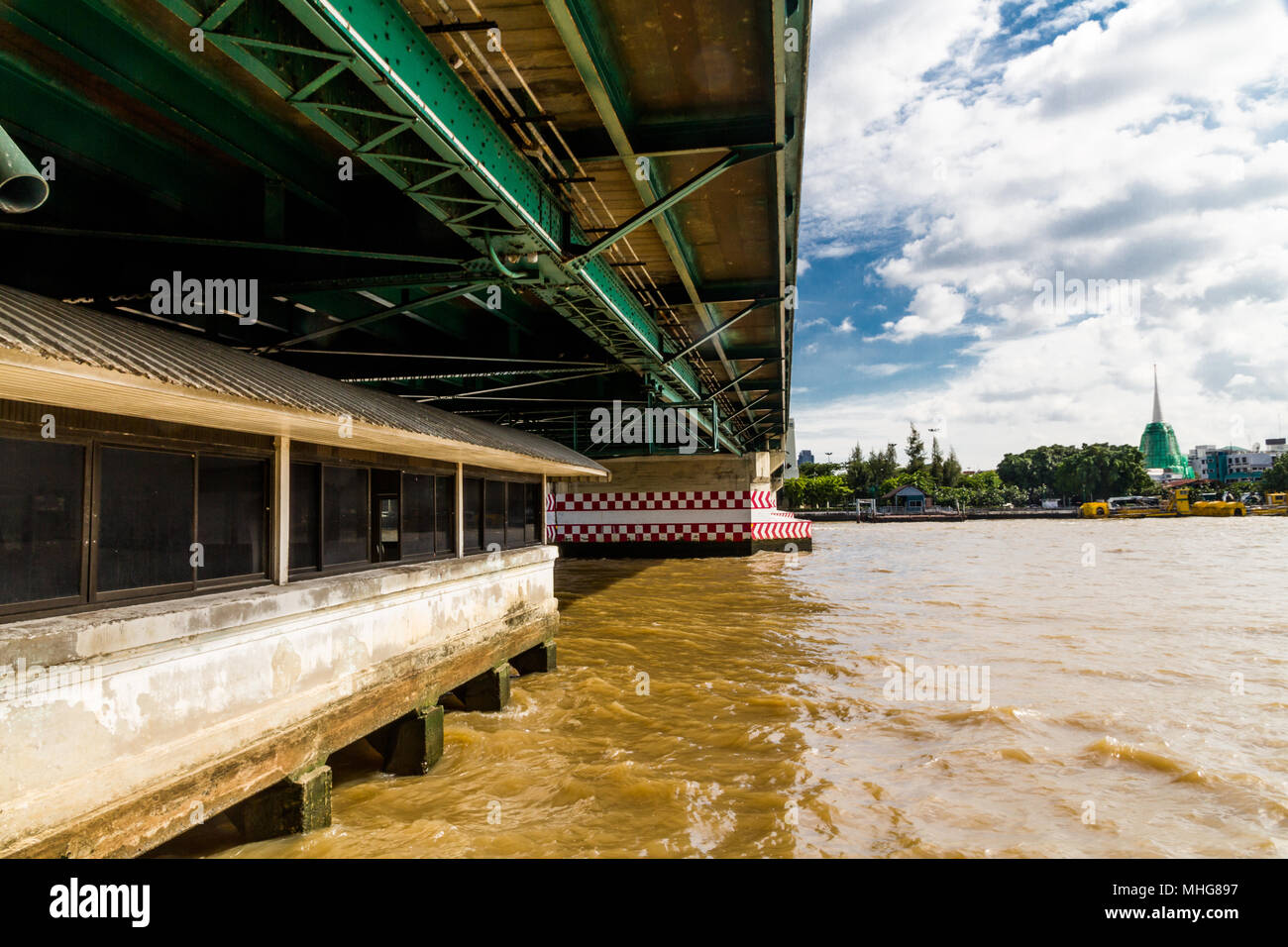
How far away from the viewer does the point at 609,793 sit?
16.5 ft

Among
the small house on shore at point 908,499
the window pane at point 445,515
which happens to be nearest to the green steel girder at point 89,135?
the window pane at point 445,515

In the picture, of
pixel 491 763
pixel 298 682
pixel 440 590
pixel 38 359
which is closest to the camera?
pixel 38 359

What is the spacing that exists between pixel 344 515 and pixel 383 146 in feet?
8.57

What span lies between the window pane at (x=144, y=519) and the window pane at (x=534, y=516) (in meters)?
5.43

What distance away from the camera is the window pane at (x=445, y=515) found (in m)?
6.90

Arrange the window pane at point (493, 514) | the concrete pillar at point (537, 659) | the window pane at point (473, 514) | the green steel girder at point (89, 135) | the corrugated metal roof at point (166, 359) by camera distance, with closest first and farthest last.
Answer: the corrugated metal roof at point (166, 359) < the green steel girder at point (89, 135) < the window pane at point (473, 514) < the window pane at point (493, 514) < the concrete pillar at point (537, 659)

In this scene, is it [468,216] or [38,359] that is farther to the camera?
[468,216]

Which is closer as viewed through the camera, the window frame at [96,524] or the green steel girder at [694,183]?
the window frame at [96,524]

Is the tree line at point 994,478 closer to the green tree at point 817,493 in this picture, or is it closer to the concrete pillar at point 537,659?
the green tree at point 817,493

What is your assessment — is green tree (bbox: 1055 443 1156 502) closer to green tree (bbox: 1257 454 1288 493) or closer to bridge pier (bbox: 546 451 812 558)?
green tree (bbox: 1257 454 1288 493)
